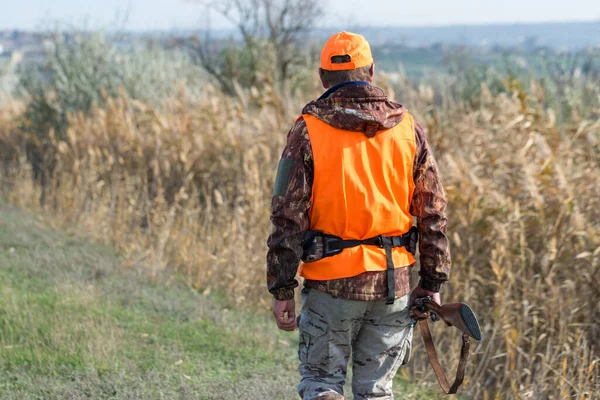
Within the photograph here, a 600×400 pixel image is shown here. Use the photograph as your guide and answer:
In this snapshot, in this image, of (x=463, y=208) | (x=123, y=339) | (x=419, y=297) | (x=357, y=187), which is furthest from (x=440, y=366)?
(x=463, y=208)

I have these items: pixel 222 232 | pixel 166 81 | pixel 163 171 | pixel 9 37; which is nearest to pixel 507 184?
pixel 222 232

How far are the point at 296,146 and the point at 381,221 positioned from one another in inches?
18.3

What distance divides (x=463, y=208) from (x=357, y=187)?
10.5 feet

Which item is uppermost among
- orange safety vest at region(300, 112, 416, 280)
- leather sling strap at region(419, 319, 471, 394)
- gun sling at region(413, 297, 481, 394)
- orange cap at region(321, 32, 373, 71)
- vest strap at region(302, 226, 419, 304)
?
orange cap at region(321, 32, 373, 71)

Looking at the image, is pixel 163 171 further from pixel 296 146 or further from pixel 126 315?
pixel 296 146

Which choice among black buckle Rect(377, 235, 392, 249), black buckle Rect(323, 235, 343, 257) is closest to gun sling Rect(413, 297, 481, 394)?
black buckle Rect(377, 235, 392, 249)

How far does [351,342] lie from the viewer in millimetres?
3641

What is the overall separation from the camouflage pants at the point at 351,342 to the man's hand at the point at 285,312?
3.0 inches

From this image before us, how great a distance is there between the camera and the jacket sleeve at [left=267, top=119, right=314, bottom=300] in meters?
3.38

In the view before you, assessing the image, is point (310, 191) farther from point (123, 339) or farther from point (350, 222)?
point (123, 339)

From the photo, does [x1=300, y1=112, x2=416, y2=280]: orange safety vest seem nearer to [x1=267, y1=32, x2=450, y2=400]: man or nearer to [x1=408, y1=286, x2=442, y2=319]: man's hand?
[x1=267, y1=32, x2=450, y2=400]: man

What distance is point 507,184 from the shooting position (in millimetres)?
6488


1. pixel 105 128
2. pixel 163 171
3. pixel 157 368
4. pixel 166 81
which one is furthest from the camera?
pixel 166 81

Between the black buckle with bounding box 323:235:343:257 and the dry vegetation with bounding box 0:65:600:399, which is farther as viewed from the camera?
the dry vegetation with bounding box 0:65:600:399
